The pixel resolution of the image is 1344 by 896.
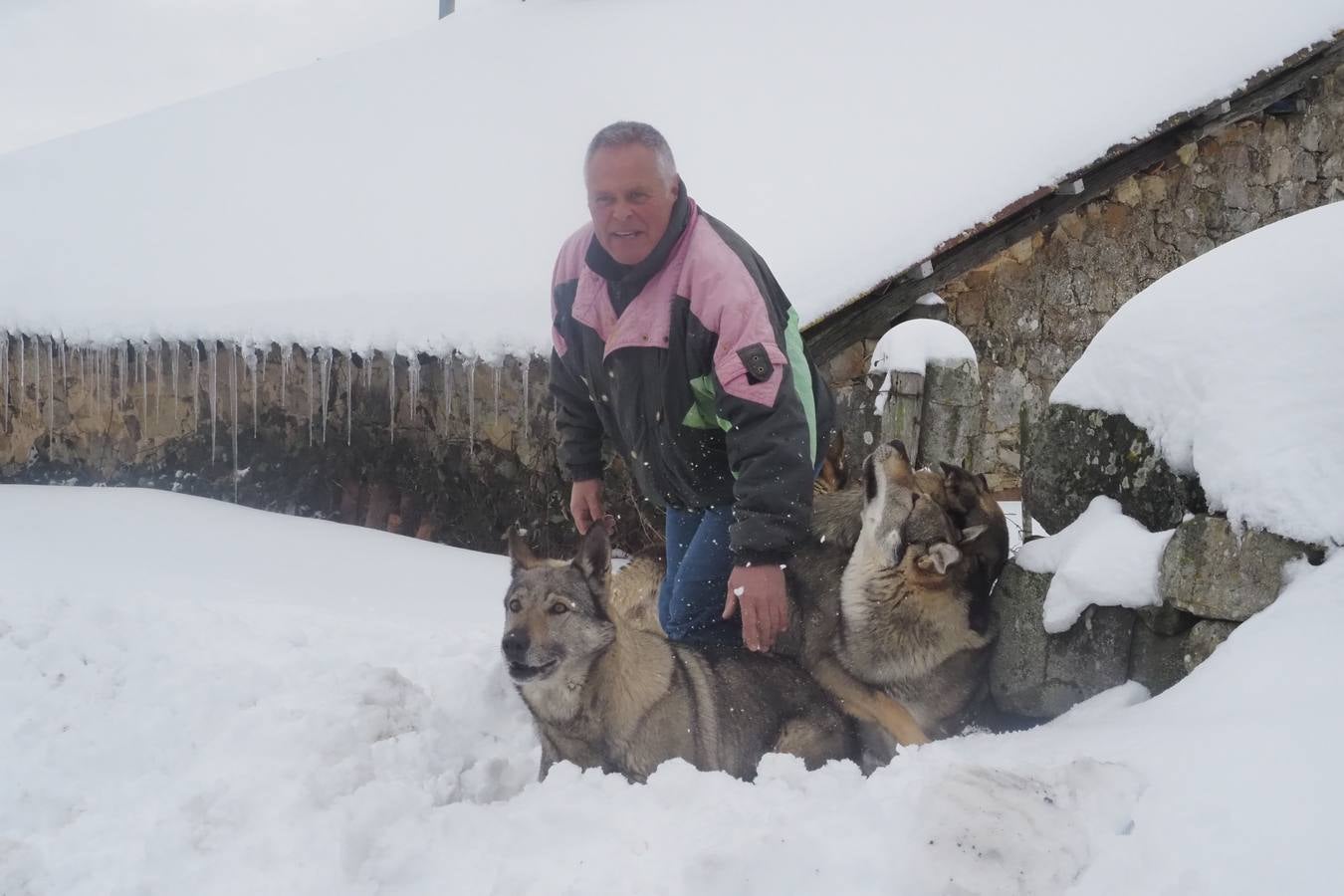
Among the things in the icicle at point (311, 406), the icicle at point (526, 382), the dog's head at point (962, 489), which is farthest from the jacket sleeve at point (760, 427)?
the icicle at point (311, 406)

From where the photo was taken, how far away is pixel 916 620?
3.45m

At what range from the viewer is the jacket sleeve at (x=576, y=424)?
379 centimetres

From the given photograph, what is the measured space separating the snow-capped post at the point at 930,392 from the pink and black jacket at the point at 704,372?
1.11 metres

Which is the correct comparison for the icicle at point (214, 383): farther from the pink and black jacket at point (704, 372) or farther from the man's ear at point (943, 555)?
the man's ear at point (943, 555)

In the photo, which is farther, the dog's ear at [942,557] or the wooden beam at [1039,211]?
the wooden beam at [1039,211]

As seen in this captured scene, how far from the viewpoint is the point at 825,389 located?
351 cm

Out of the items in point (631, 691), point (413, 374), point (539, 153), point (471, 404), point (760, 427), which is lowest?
point (631, 691)

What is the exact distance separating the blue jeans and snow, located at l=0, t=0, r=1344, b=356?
9.76 feet

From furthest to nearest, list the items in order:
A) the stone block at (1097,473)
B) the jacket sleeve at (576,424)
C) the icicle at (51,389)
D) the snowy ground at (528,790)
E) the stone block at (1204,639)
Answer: the icicle at (51,389) < the jacket sleeve at (576,424) < the stone block at (1097,473) < the stone block at (1204,639) < the snowy ground at (528,790)

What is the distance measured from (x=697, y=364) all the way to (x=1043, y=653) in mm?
1556

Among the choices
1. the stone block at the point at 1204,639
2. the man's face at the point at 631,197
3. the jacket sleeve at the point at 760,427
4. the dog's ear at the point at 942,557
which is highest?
the man's face at the point at 631,197

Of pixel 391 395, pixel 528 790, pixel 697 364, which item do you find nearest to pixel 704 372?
pixel 697 364

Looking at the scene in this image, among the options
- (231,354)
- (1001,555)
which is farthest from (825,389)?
(231,354)

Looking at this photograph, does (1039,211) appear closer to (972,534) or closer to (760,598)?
(972,534)
